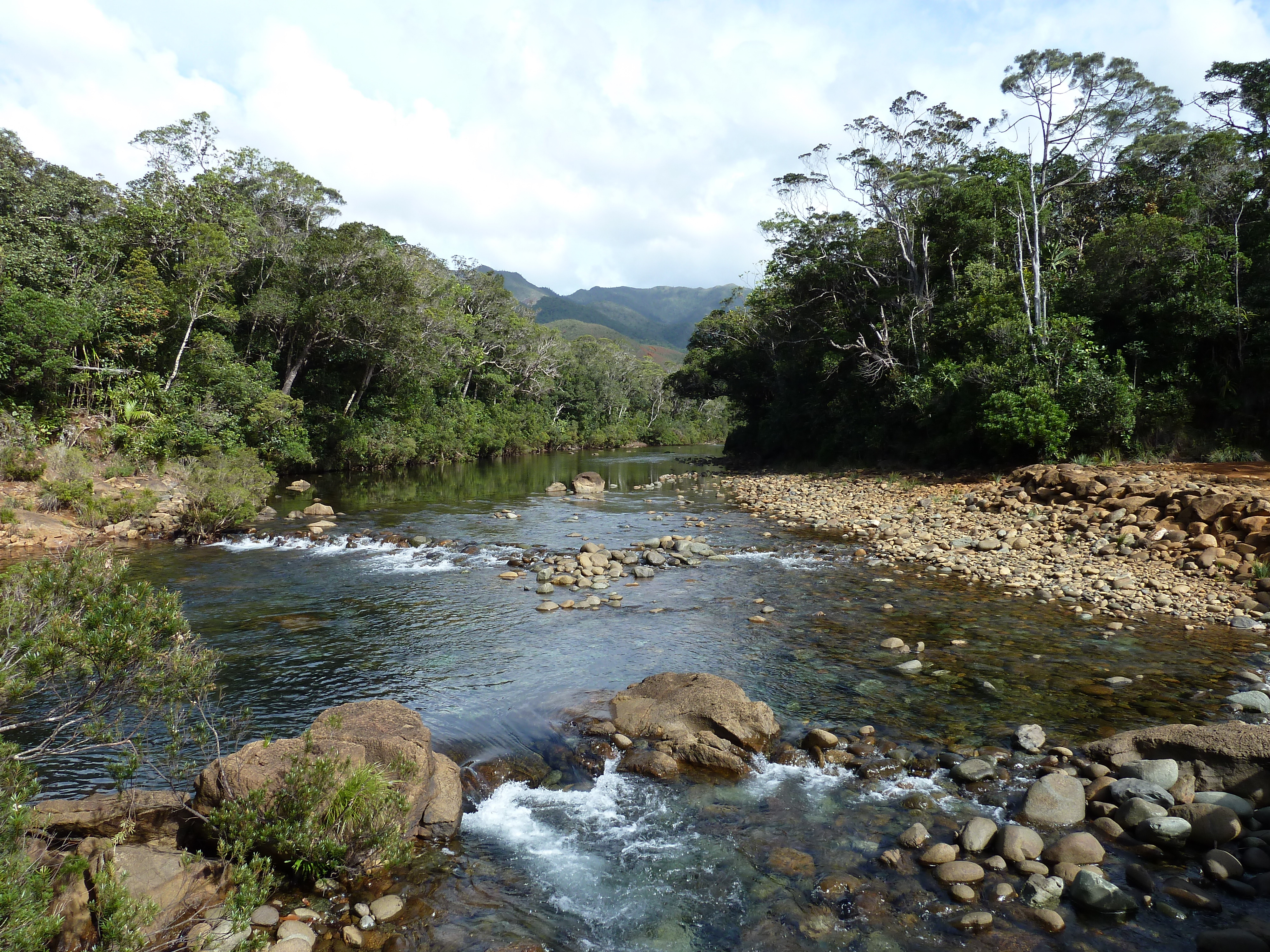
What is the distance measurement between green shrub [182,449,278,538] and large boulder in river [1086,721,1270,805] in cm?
1973

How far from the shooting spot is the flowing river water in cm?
497

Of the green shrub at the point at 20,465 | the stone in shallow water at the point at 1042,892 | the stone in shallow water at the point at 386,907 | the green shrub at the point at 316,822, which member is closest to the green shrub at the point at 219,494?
the green shrub at the point at 20,465

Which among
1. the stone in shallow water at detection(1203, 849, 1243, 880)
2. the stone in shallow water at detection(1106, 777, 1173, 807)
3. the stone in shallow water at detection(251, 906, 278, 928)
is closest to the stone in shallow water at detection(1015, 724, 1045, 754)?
the stone in shallow water at detection(1106, 777, 1173, 807)

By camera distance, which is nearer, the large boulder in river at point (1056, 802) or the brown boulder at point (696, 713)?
the large boulder in river at point (1056, 802)

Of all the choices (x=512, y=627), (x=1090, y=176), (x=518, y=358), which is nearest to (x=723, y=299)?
(x=518, y=358)

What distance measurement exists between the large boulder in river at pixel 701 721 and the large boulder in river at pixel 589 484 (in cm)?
2207

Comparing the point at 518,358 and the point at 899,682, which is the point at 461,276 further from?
the point at 899,682

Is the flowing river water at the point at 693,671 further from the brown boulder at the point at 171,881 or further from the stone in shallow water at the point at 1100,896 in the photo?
the brown boulder at the point at 171,881

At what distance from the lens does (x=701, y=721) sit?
301 inches

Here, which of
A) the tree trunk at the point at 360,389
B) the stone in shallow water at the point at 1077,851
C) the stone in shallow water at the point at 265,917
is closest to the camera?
the stone in shallow water at the point at 265,917

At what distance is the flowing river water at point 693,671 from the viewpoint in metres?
4.97

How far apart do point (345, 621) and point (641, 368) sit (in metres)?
73.8

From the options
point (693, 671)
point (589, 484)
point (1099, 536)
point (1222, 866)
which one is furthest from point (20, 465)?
point (1099, 536)

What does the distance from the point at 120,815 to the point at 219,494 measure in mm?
14937
